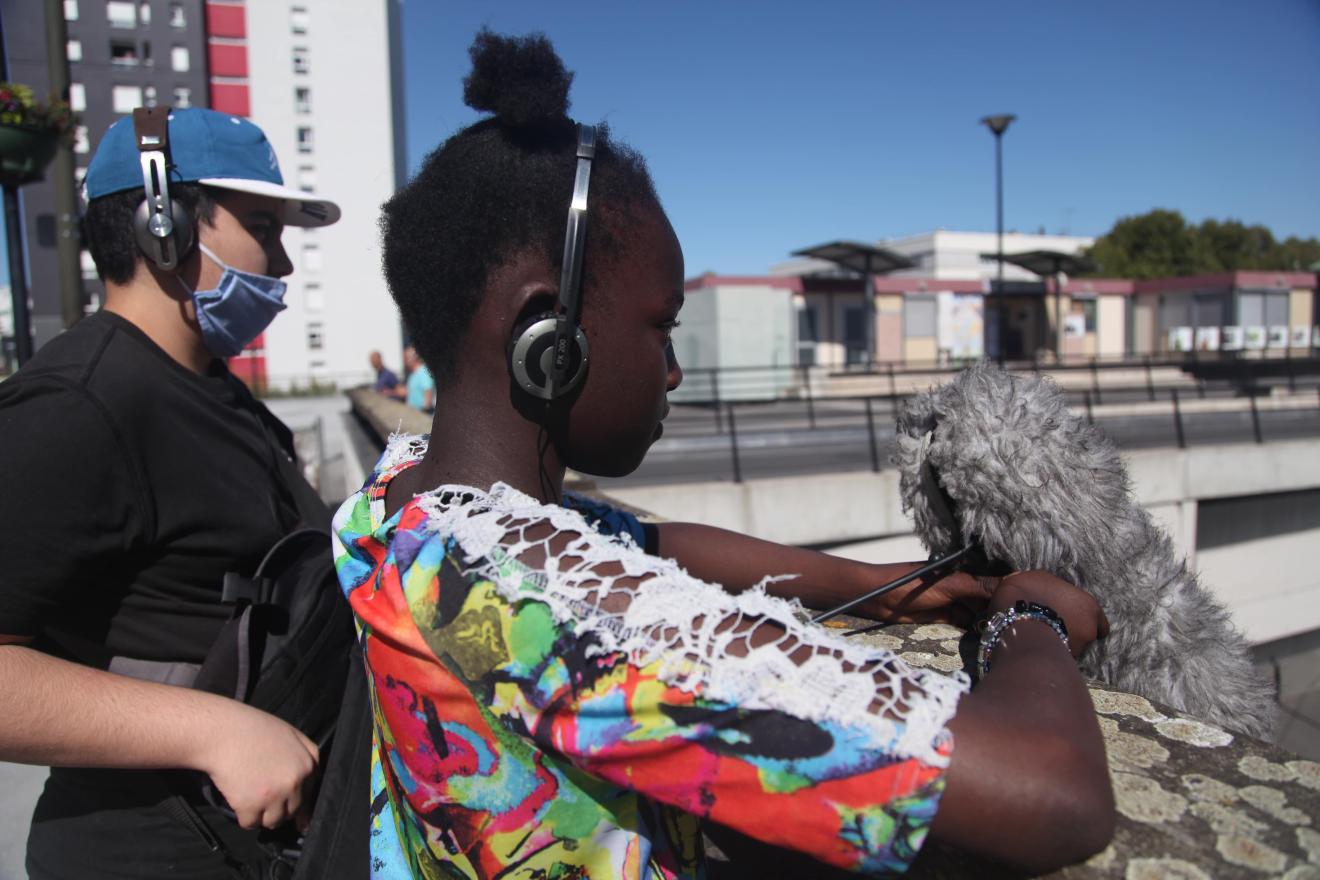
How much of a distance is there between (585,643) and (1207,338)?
3908 centimetres

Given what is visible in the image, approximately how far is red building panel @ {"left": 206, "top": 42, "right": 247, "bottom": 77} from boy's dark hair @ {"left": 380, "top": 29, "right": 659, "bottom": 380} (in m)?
56.0

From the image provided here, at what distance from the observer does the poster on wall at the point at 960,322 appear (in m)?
30.1

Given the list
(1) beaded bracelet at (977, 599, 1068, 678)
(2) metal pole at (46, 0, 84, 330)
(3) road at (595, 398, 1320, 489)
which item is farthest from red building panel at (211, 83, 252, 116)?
(1) beaded bracelet at (977, 599, 1068, 678)

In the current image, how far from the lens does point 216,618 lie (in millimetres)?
1676

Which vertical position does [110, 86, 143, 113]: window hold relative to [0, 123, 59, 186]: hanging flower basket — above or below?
above

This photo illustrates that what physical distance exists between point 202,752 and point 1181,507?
37.3ft

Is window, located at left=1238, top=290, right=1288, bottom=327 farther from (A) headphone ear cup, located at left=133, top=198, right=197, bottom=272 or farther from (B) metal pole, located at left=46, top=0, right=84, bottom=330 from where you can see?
(A) headphone ear cup, located at left=133, top=198, right=197, bottom=272

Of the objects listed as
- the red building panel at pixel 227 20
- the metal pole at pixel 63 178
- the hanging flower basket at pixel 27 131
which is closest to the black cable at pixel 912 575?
the metal pole at pixel 63 178

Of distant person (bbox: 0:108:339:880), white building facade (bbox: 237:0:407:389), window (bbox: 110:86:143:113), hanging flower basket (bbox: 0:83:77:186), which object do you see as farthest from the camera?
white building facade (bbox: 237:0:407:389)

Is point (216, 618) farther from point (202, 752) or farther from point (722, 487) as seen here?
point (722, 487)

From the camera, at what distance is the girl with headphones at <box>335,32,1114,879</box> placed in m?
0.89

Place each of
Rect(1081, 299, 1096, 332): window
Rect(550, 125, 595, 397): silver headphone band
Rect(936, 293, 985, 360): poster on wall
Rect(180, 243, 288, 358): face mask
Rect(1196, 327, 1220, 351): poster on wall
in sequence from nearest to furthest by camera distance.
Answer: Rect(550, 125, 595, 397): silver headphone band, Rect(180, 243, 288, 358): face mask, Rect(936, 293, 985, 360): poster on wall, Rect(1196, 327, 1220, 351): poster on wall, Rect(1081, 299, 1096, 332): window

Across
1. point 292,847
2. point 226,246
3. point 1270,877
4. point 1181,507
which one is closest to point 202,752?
point 292,847

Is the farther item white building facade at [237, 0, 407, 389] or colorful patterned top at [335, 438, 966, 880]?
white building facade at [237, 0, 407, 389]
